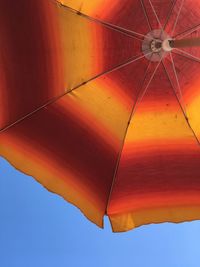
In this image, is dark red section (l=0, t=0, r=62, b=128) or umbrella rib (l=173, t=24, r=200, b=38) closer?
dark red section (l=0, t=0, r=62, b=128)

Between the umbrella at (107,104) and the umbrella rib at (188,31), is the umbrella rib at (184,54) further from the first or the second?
the umbrella rib at (188,31)

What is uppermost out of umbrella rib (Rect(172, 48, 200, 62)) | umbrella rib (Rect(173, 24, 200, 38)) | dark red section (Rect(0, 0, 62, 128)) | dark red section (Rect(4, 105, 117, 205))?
umbrella rib (Rect(173, 24, 200, 38))

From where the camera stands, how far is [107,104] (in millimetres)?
3430

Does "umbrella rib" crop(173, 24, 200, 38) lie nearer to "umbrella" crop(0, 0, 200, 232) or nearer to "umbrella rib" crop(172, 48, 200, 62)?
"umbrella" crop(0, 0, 200, 232)

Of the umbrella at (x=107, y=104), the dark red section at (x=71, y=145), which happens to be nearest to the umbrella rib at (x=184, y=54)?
the umbrella at (x=107, y=104)

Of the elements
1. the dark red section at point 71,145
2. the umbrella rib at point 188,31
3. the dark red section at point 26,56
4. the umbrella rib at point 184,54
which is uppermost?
the umbrella rib at point 188,31

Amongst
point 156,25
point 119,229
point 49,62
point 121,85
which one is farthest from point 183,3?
point 119,229

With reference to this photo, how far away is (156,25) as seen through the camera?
3.33m

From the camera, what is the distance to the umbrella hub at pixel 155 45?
3.32 m

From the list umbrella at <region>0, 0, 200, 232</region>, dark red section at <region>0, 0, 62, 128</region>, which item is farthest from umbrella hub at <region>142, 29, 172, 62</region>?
dark red section at <region>0, 0, 62, 128</region>

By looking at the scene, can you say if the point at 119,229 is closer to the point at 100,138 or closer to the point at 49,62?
the point at 100,138

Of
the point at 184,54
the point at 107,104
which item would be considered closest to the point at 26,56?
the point at 107,104

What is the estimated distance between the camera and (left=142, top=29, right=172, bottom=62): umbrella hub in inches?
131

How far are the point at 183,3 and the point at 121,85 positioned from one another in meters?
0.80
